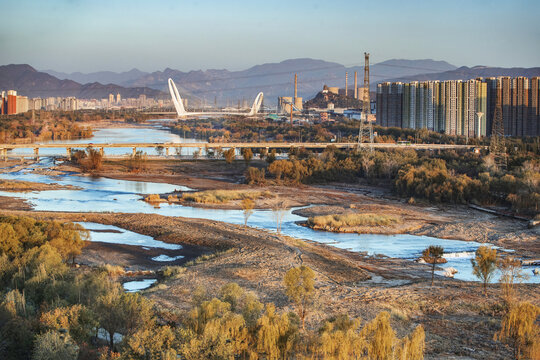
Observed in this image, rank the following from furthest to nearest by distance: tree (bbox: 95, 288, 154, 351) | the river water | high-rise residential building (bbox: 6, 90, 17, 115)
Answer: high-rise residential building (bbox: 6, 90, 17, 115) → the river water → tree (bbox: 95, 288, 154, 351)

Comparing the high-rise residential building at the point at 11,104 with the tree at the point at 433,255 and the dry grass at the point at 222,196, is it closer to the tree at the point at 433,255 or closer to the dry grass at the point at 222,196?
the dry grass at the point at 222,196

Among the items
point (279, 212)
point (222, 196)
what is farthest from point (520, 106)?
point (279, 212)

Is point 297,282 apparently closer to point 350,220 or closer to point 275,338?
point 275,338

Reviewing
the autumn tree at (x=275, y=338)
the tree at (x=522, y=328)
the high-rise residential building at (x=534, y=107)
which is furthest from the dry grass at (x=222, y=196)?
the high-rise residential building at (x=534, y=107)

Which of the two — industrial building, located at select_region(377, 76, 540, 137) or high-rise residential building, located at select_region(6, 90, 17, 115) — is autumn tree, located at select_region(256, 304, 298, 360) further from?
high-rise residential building, located at select_region(6, 90, 17, 115)

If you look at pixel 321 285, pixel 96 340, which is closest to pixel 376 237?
pixel 321 285

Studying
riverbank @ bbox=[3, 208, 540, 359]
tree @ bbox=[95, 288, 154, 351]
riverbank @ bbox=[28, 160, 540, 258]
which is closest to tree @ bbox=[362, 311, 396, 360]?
riverbank @ bbox=[3, 208, 540, 359]
